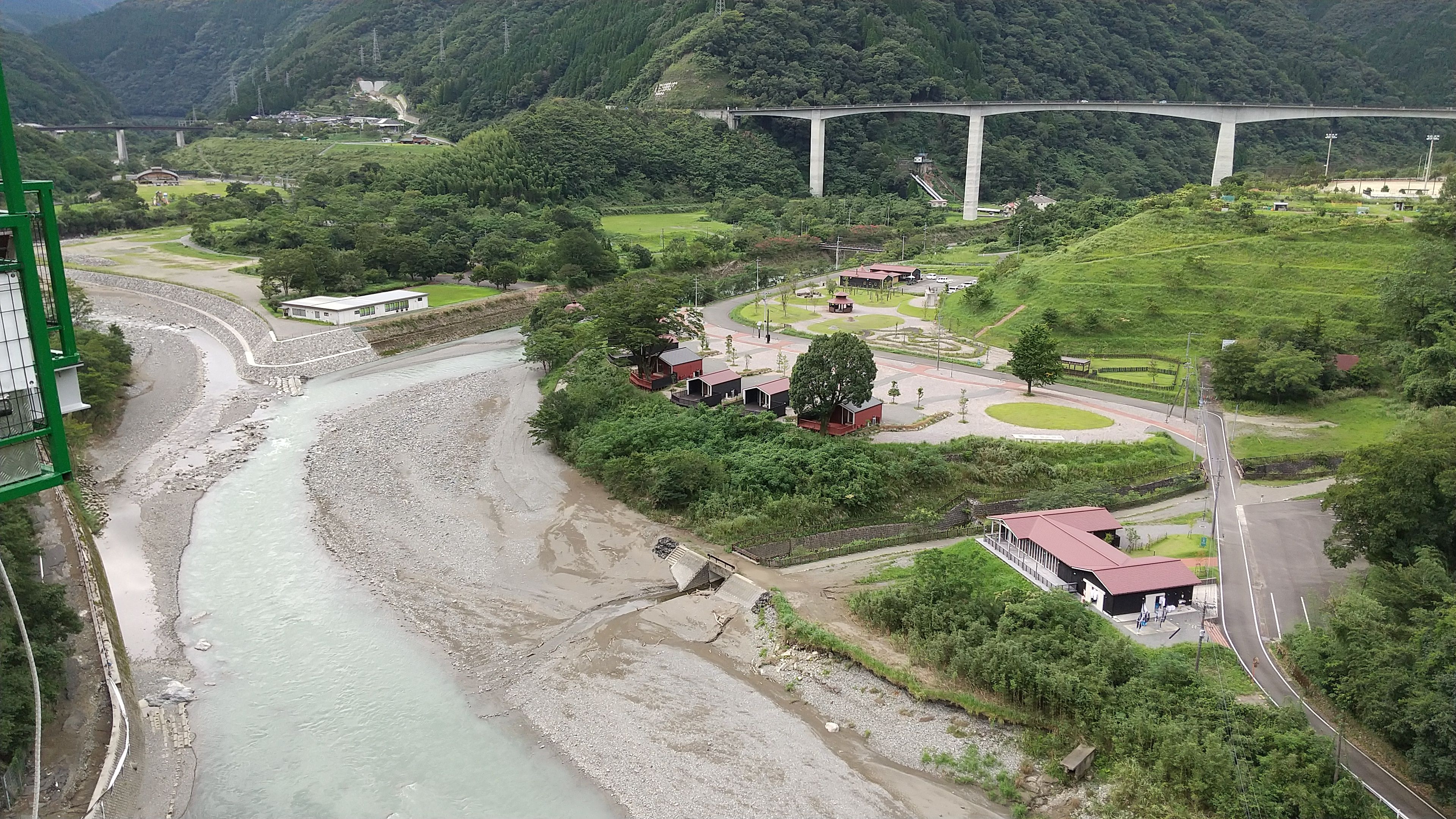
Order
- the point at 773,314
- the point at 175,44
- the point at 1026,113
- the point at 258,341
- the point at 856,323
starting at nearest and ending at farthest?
1. the point at 258,341
2. the point at 856,323
3. the point at 773,314
4. the point at 1026,113
5. the point at 175,44

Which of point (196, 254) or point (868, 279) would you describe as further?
point (196, 254)

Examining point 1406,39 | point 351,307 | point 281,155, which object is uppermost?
point 1406,39

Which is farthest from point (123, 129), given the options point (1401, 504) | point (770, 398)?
point (1401, 504)

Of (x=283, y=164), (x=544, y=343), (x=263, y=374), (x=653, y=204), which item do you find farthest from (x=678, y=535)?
(x=283, y=164)

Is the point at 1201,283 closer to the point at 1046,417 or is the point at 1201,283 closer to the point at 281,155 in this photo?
the point at 1046,417

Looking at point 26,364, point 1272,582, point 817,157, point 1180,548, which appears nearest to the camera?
point 26,364

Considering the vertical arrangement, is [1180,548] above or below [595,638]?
above
